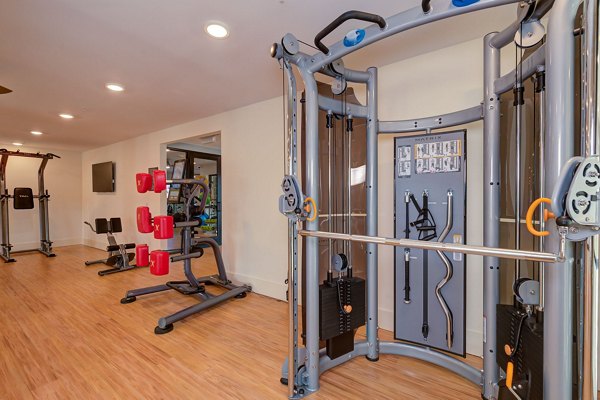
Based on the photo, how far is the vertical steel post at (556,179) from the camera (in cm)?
102

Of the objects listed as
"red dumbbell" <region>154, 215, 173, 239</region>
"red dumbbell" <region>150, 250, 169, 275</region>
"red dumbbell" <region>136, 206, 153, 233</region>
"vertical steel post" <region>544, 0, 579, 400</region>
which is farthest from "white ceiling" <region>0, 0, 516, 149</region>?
"red dumbbell" <region>150, 250, 169, 275</region>

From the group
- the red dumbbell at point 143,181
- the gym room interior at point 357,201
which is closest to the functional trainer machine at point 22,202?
the gym room interior at point 357,201

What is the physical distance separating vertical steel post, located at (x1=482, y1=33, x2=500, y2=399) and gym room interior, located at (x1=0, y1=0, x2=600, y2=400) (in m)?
0.01

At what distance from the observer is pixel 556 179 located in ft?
3.37

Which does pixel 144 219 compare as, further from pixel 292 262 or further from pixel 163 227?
pixel 292 262

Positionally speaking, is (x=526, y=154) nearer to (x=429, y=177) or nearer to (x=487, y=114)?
(x=487, y=114)

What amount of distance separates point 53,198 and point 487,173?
8944mm

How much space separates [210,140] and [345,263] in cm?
459

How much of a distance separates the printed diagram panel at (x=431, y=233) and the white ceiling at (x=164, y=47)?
2.73 ft

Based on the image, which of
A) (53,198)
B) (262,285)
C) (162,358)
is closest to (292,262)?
(162,358)

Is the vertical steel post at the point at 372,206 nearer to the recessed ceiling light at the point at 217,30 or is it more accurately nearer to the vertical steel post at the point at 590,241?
the recessed ceiling light at the point at 217,30

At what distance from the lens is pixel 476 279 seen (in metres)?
2.22

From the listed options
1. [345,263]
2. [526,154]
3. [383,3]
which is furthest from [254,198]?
[526,154]

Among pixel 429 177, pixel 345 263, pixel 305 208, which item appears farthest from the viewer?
pixel 429 177
